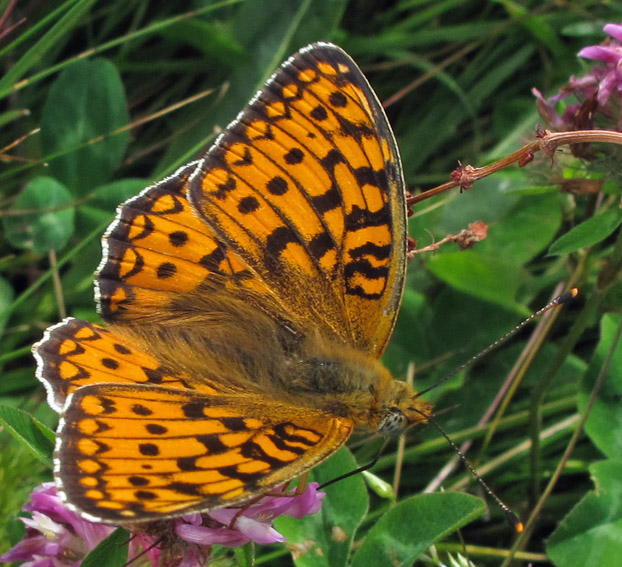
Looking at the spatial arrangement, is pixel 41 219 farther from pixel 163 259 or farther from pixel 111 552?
pixel 111 552

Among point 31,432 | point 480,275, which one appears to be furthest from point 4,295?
point 480,275

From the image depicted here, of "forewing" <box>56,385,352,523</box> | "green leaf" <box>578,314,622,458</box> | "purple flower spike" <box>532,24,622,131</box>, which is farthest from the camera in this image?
"green leaf" <box>578,314,622,458</box>

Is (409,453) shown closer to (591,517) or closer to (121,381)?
(591,517)

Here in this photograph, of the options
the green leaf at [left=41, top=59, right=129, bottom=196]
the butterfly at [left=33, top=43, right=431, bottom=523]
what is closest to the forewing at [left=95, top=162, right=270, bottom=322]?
A: the butterfly at [left=33, top=43, right=431, bottom=523]

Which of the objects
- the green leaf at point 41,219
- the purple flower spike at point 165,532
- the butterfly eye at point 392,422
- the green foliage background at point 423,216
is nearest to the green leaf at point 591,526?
the green foliage background at point 423,216

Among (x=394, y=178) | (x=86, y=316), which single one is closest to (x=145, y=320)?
(x=394, y=178)

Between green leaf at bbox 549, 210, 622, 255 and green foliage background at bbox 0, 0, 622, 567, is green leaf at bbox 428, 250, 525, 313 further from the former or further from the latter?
green leaf at bbox 549, 210, 622, 255

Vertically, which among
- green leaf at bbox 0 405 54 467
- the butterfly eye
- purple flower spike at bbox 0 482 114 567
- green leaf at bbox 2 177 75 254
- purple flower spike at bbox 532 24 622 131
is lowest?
purple flower spike at bbox 0 482 114 567
